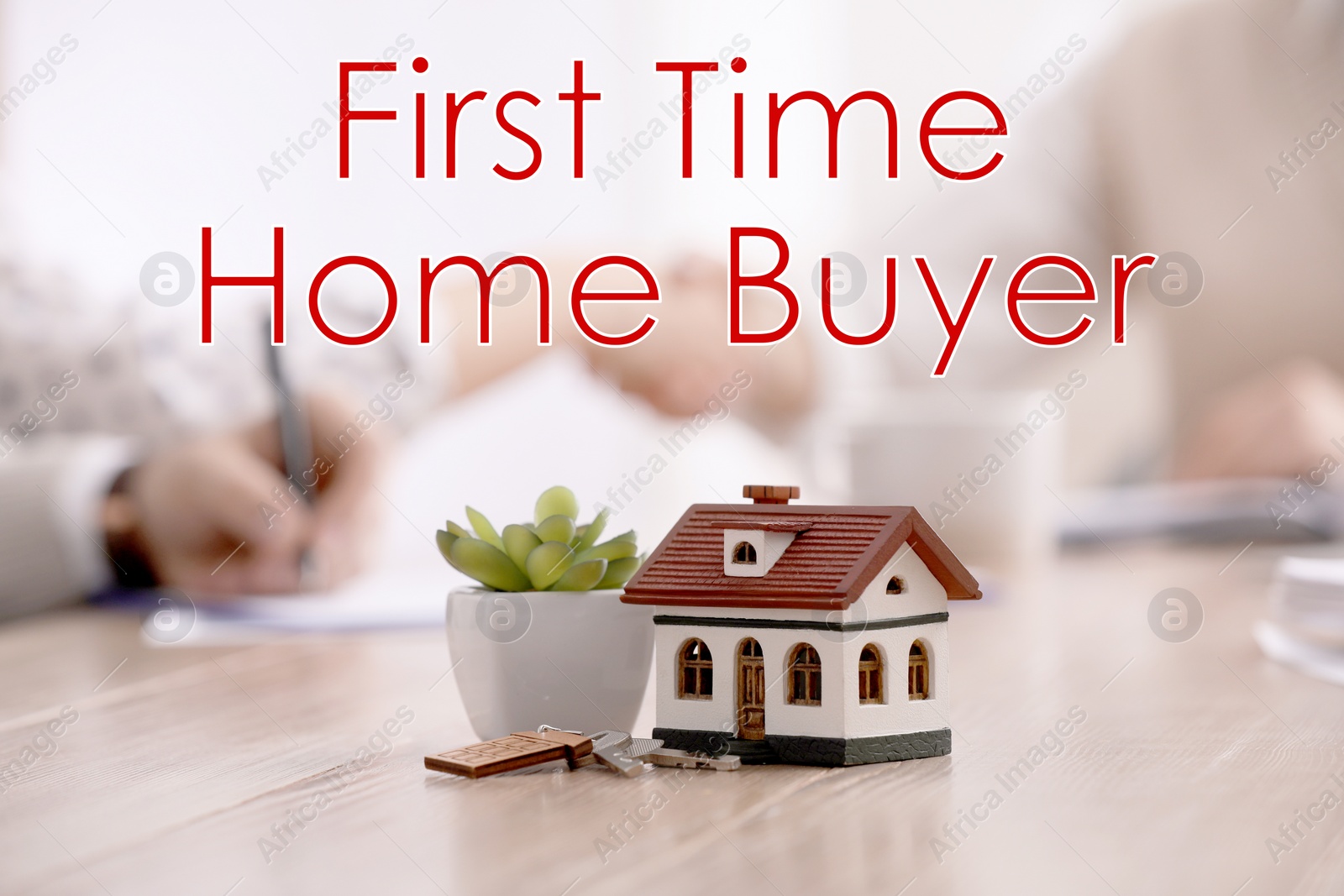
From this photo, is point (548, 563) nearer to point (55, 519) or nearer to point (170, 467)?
point (170, 467)

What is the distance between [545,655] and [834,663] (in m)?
0.16

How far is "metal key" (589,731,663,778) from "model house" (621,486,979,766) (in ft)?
0.06

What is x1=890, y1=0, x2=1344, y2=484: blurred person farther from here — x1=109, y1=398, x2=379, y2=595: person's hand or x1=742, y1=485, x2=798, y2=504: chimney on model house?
x1=742, y1=485, x2=798, y2=504: chimney on model house

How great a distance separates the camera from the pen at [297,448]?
1332 millimetres

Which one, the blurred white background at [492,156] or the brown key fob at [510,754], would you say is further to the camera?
the blurred white background at [492,156]

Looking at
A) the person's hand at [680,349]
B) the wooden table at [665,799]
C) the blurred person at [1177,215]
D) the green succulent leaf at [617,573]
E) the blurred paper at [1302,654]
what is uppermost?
the blurred person at [1177,215]

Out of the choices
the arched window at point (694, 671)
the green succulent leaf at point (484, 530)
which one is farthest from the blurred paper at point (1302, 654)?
the green succulent leaf at point (484, 530)

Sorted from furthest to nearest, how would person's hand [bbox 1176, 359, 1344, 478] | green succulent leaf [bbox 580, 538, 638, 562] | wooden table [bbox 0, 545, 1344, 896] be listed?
1. person's hand [bbox 1176, 359, 1344, 478]
2. green succulent leaf [bbox 580, 538, 638, 562]
3. wooden table [bbox 0, 545, 1344, 896]

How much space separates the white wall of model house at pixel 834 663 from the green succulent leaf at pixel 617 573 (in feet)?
0.17

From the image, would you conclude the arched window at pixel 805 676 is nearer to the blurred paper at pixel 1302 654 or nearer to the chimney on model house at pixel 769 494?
the chimney on model house at pixel 769 494

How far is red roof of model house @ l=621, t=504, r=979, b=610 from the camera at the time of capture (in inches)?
24.5

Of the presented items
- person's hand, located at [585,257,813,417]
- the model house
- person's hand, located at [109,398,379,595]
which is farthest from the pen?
the model house

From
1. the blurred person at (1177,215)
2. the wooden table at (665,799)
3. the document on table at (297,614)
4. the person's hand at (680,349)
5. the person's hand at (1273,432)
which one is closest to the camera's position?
the wooden table at (665,799)

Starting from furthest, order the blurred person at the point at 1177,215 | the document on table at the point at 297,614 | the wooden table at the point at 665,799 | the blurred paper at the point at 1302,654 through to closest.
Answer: the blurred person at the point at 1177,215 → the document on table at the point at 297,614 → the blurred paper at the point at 1302,654 → the wooden table at the point at 665,799
